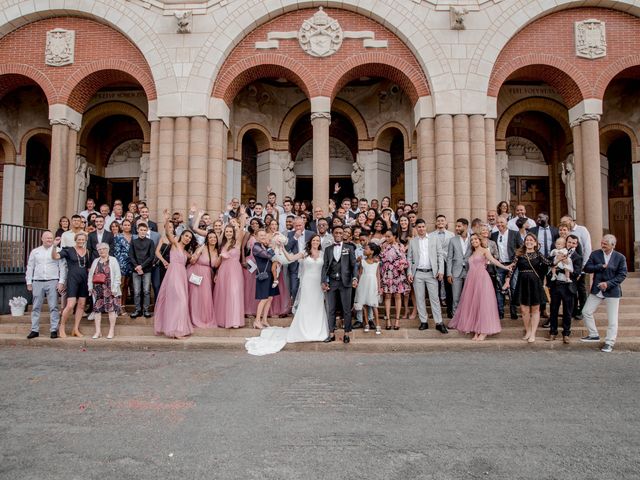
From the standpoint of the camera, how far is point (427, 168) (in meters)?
12.2

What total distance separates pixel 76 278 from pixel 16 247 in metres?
4.95

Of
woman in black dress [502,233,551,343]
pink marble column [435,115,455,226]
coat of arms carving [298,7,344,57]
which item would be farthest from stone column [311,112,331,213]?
woman in black dress [502,233,551,343]

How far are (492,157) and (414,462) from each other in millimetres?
10463

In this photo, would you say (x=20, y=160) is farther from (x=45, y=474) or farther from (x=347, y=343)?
(x=45, y=474)

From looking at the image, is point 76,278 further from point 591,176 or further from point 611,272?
point 591,176

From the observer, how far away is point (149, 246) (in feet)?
27.8

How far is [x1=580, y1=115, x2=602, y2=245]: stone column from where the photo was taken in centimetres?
1193

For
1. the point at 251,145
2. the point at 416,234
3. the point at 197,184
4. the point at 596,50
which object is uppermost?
the point at 596,50

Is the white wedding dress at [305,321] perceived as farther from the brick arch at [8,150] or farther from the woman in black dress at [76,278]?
the brick arch at [8,150]

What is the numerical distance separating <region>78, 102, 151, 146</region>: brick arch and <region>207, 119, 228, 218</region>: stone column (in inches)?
182

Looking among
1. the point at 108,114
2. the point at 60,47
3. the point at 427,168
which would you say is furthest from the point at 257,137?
the point at 427,168

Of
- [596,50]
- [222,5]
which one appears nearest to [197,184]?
[222,5]

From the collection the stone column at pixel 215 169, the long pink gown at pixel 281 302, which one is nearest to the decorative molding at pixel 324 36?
the stone column at pixel 215 169

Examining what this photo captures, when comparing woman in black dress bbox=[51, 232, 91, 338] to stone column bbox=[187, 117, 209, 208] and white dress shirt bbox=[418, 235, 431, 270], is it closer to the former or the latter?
stone column bbox=[187, 117, 209, 208]
